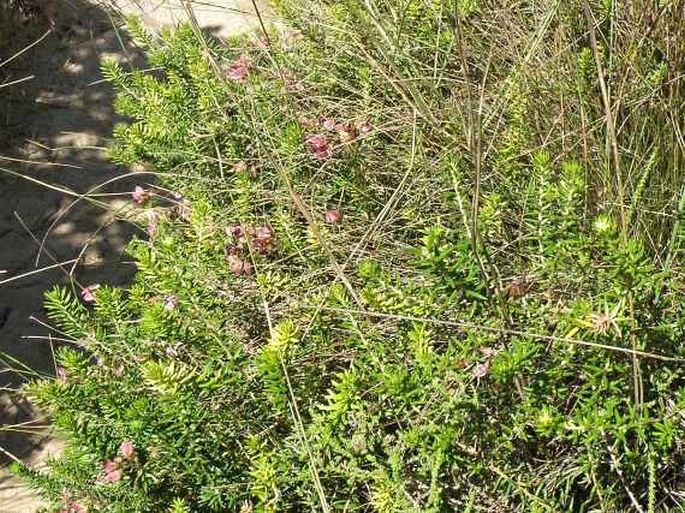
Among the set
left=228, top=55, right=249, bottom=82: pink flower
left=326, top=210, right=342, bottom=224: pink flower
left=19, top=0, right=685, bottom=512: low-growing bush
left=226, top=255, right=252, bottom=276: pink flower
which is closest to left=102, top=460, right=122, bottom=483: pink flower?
left=19, top=0, right=685, bottom=512: low-growing bush

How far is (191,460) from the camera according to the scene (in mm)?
1970

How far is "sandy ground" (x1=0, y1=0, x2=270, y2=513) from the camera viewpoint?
3.52m

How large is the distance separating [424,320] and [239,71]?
59.0 inches

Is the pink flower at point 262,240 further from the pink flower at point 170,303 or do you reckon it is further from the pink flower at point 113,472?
the pink flower at point 113,472

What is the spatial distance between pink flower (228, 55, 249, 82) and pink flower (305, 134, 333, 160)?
49 cm

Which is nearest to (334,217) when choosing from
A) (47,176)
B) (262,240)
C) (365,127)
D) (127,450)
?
(262,240)

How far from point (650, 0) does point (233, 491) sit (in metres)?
1.83

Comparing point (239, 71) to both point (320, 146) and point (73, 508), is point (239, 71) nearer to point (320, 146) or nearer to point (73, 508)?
point (320, 146)

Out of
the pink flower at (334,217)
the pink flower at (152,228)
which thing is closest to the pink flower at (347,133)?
the pink flower at (334,217)

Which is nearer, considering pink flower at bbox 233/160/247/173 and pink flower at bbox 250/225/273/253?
pink flower at bbox 250/225/273/253

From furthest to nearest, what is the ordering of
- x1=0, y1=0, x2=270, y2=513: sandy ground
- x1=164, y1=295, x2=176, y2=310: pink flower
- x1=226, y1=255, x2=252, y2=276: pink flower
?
x1=0, y1=0, x2=270, y2=513: sandy ground → x1=226, y1=255, x2=252, y2=276: pink flower → x1=164, y1=295, x2=176, y2=310: pink flower

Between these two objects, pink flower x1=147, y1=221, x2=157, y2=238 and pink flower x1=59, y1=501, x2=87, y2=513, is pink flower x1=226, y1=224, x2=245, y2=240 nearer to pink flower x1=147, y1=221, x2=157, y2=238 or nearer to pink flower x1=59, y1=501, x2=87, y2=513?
pink flower x1=147, y1=221, x2=157, y2=238

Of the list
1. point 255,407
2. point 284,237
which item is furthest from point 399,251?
point 255,407

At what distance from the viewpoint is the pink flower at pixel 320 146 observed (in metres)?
2.67
